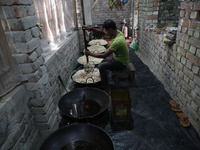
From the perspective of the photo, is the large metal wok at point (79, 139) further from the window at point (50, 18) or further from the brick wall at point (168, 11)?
the brick wall at point (168, 11)

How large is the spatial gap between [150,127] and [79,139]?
4.14 ft

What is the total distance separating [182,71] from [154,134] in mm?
1312

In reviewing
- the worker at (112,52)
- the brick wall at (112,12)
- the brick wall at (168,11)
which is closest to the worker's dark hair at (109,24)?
the worker at (112,52)

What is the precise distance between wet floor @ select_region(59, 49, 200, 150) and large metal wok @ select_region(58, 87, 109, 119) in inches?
7.5

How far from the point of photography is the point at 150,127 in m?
2.64

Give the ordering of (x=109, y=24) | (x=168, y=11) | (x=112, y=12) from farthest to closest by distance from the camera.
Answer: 1. (x=112, y=12)
2. (x=168, y=11)
3. (x=109, y=24)

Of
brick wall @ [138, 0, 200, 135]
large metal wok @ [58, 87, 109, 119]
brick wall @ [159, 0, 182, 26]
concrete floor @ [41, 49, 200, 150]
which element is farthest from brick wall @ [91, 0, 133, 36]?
large metal wok @ [58, 87, 109, 119]

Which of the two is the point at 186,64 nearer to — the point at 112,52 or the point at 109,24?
the point at 112,52

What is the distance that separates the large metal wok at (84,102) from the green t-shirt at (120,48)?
1.10 meters

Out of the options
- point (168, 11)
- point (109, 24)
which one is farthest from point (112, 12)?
point (109, 24)

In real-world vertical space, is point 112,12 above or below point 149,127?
above

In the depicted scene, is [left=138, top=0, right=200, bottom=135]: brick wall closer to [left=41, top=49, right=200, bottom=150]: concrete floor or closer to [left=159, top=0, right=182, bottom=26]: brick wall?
[left=41, top=49, right=200, bottom=150]: concrete floor

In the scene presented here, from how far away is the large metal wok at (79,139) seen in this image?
6.69 ft

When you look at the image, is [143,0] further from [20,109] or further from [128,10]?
[20,109]
